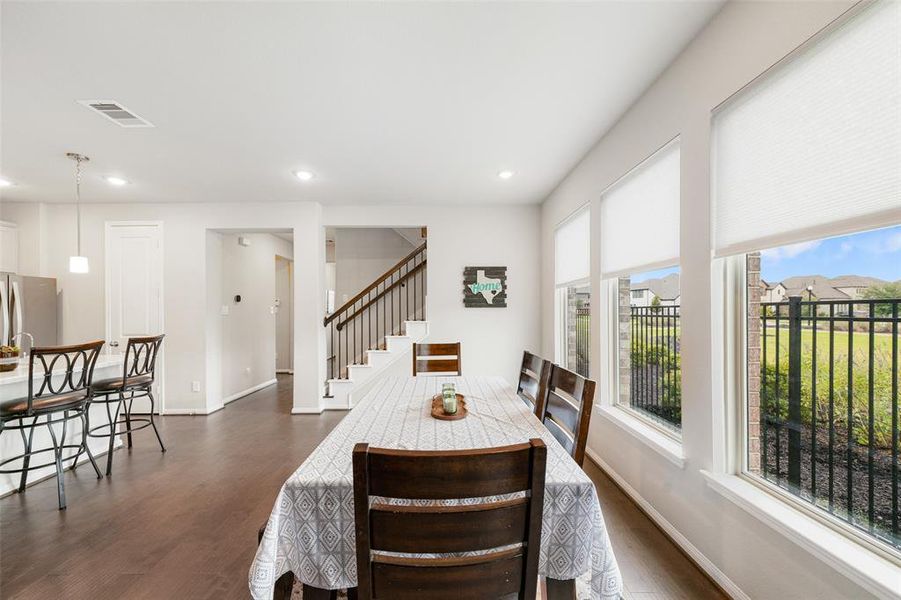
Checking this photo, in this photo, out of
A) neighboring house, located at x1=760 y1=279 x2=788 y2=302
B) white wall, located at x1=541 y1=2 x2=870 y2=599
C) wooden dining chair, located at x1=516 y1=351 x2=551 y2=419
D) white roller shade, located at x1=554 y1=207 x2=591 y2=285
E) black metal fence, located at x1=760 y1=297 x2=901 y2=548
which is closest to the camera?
black metal fence, located at x1=760 y1=297 x2=901 y2=548

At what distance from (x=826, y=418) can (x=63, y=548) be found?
392 centimetres

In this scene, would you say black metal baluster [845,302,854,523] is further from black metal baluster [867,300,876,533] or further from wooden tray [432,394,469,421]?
wooden tray [432,394,469,421]

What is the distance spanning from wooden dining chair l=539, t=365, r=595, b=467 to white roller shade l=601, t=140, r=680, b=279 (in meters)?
1.08

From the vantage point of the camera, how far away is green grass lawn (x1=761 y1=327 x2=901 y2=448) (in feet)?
4.17

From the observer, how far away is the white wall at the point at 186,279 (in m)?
4.78

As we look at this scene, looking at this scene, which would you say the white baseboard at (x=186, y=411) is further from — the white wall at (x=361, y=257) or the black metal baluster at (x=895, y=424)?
the black metal baluster at (x=895, y=424)

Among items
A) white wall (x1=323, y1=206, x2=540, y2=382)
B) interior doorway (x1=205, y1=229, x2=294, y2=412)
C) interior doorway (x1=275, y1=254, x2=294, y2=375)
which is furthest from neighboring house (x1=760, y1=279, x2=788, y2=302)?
interior doorway (x1=275, y1=254, x2=294, y2=375)

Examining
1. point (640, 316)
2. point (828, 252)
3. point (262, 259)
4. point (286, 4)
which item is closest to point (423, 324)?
point (640, 316)

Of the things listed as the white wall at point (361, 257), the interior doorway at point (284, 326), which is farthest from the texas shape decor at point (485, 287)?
the interior doorway at point (284, 326)

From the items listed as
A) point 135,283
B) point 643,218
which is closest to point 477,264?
point 643,218

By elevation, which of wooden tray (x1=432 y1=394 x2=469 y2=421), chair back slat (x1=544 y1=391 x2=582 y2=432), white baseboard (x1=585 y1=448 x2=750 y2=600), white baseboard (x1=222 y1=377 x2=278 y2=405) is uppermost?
chair back slat (x1=544 y1=391 x2=582 y2=432)

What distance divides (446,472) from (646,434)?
80.5 inches

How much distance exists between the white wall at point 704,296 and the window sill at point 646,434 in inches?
2.3

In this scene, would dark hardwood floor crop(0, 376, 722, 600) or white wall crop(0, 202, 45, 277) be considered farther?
white wall crop(0, 202, 45, 277)
